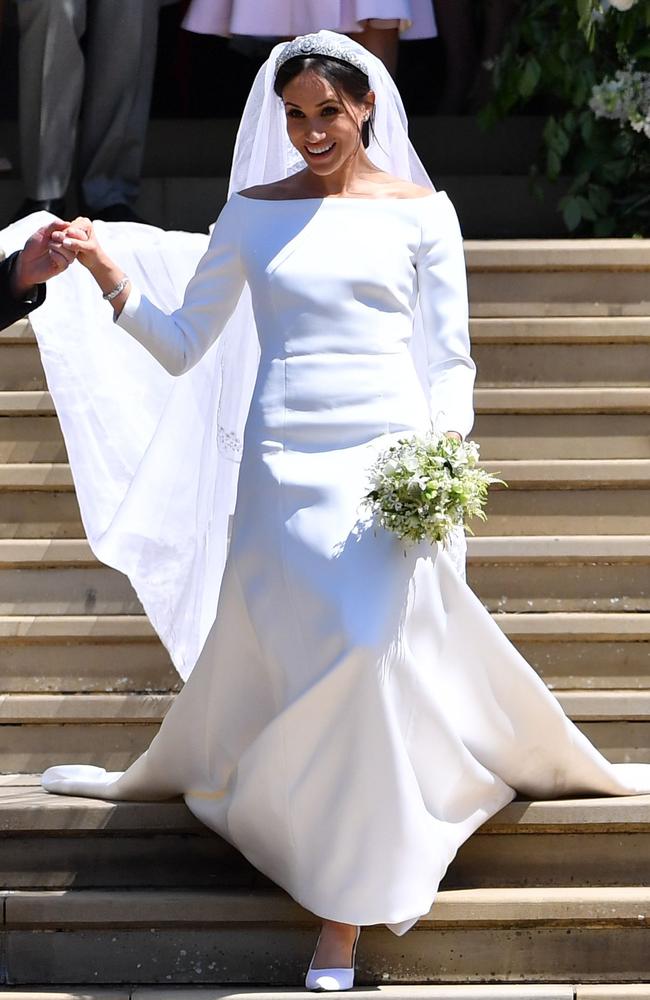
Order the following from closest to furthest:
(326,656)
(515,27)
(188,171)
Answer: (326,656) → (515,27) → (188,171)

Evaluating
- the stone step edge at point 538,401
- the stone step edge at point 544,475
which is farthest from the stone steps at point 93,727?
the stone step edge at point 538,401

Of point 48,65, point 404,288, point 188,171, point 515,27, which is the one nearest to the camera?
point 404,288

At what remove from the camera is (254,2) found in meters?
6.61

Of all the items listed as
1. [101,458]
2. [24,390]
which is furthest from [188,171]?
[101,458]

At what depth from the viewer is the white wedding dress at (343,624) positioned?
3742 millimetres

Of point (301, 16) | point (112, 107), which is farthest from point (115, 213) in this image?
point (301, 16)

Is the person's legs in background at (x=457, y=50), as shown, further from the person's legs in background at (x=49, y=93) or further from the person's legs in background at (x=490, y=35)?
the person's legs in background at (x=49, y=93)

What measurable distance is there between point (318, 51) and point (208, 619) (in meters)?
1.44

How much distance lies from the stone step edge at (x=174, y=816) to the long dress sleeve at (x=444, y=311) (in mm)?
905

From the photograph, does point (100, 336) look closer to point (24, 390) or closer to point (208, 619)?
point (24, 390)

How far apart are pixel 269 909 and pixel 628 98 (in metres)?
3.37

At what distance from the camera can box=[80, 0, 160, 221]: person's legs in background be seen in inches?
248

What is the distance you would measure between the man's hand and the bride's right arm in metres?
0.18

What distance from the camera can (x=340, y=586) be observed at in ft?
12.4
